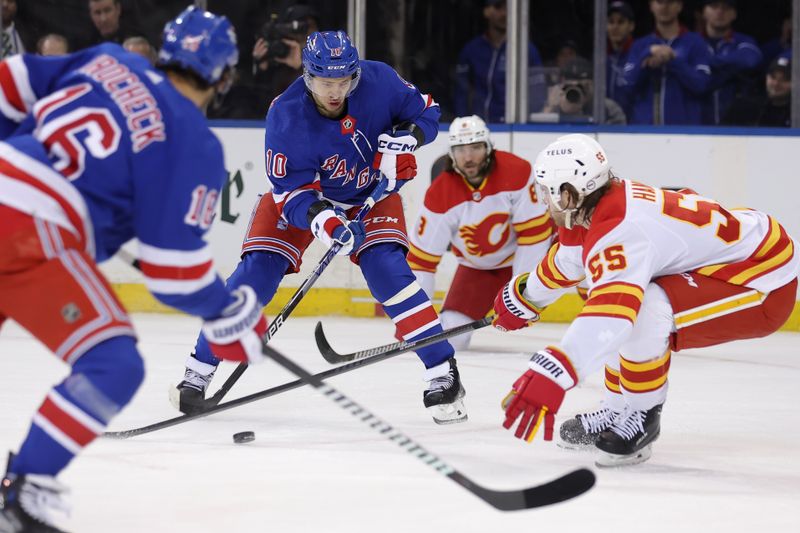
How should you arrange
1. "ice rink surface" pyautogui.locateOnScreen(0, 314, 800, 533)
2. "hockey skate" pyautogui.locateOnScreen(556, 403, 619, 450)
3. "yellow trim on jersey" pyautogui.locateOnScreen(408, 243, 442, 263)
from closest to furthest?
"ice rink surface" pyautogui.locateOnScreen(0, 314, 800, 533) → "hockey skate" pyautogui.locateOnScreen(556, 403, 619, 450) → "yellow trim on jersey" pyautogui.locateOnScreen(408, 243, 442, 263)

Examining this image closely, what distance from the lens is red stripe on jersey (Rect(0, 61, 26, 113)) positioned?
234cm

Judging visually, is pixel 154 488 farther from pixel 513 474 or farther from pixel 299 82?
pixel 299 82

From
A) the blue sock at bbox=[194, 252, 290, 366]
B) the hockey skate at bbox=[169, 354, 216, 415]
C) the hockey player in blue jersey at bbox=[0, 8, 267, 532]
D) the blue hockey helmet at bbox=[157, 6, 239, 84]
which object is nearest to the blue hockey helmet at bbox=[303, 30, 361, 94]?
the blue sock at bbox=[194, 252, 290, 366]

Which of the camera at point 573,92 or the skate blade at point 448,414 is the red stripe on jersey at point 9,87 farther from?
the camera at point 573,92

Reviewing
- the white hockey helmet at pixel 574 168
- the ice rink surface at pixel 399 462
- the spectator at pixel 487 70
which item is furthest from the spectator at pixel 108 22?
the white hockey helmet at pixel 574 168

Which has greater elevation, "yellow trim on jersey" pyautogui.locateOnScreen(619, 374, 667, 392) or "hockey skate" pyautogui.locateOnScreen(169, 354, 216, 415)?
"yellow trim on jersey" pyautogui.locateOnScreen(619, 374, 667, 392)

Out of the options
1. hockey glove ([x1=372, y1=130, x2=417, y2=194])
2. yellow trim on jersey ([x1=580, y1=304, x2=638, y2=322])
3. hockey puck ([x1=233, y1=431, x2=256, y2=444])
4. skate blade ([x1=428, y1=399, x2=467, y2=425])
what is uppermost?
hockey glove ([x1=372, y1=130, x2=417, y2=194])

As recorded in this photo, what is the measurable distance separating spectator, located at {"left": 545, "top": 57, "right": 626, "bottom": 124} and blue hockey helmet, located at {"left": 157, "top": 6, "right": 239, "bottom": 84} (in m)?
3.64

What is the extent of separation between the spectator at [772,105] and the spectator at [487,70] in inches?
37.0

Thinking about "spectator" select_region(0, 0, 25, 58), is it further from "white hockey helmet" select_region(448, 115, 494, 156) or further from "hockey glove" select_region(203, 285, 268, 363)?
"hockey glove" select_region(203, 285, 268, 363)

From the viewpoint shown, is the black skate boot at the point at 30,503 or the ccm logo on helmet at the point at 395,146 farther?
the ccm logo on helmet at the point at 395,146

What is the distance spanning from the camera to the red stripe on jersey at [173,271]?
2.23 m

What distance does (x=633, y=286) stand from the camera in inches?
110

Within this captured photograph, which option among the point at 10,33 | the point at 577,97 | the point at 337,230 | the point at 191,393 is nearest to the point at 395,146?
the point at 337,230
